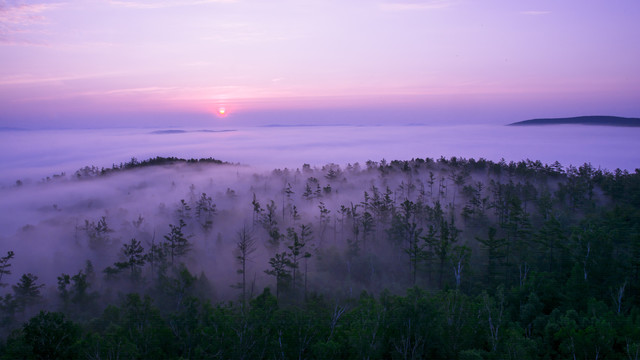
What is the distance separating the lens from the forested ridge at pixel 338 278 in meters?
24.2

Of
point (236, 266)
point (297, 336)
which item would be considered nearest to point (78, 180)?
point (236, 266)

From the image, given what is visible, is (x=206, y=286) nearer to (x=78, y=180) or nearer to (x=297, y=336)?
(x=297, y=336)

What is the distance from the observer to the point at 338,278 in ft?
164

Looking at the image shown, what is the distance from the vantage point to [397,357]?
23.8m

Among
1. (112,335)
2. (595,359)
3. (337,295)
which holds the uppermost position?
(112,335)

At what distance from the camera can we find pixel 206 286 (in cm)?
4625

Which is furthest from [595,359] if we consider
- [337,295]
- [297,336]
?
[337,295]

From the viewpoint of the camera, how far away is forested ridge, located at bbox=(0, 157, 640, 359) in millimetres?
24203

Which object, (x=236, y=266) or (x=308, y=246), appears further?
(x=308, y=246)

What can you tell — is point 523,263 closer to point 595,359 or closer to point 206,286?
point 595,359

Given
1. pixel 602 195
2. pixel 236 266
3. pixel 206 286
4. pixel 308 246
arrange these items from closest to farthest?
1. pixel 206 286
2. pixel 236 266
3. pixel 308 246
4. pixel 602 195

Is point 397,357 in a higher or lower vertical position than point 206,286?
higher

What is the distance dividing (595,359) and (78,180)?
14489cm

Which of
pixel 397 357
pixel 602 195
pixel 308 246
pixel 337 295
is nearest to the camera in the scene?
pixel 397 357
